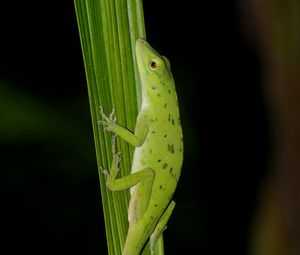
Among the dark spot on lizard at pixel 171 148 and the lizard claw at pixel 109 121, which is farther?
the dark spot on lizard at pixel 171 148

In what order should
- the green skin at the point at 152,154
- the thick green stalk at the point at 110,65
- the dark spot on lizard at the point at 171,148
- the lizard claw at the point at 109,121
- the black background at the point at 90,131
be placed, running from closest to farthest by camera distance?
the thick green stalk at the point at 110,65 → the lizard claw at the point at 109,121 → the green skin at the point at 152,154 → the dark spot on lizard at the point at 171,148 → the black background at the point at 90,131

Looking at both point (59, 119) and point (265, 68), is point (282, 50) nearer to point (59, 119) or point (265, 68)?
point (265, 68)

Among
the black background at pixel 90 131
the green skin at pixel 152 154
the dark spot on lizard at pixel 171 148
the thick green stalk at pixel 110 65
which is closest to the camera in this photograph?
the thick green stalk at pixel 110 65

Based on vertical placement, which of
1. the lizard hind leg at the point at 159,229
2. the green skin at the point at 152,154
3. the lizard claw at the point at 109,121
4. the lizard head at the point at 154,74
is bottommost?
the lizard hind leg at the point at 159,229

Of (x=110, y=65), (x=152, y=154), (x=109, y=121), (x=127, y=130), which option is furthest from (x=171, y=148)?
(x=110, y=65)

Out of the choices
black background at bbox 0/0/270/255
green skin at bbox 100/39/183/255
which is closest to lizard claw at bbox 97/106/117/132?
green skin at bbox 100/39/183/255

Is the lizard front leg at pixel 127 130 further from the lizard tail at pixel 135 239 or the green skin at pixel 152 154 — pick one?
the lizard tail at pixel 135 239

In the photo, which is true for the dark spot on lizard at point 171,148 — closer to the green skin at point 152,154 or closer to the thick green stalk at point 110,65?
the green skin at point 152,154

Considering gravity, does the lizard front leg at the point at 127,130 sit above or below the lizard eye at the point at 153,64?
below

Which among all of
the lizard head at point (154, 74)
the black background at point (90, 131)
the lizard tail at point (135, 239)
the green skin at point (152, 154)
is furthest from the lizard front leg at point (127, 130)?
the black background at point (90, 131)

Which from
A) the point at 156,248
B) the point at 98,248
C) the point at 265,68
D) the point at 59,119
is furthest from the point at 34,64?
the point at 156,248
